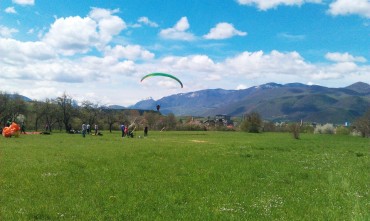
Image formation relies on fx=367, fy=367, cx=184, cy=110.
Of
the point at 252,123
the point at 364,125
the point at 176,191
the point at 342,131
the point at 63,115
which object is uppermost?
the point at 63,115

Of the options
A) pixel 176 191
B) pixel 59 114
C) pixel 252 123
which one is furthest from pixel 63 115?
pixel 176 191

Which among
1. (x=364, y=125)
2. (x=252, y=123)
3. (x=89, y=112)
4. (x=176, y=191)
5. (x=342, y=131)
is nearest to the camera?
(x=176, y=191)

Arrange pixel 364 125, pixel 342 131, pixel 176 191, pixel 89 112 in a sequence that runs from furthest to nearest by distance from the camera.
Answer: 1. pixel 89 112
2. pixel 342 131
3. pixel 364 125
4. pixel 176 191

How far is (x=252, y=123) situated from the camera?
467 feet

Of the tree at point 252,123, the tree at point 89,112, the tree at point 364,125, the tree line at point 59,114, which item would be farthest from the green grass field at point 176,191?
the tree at point 252,123

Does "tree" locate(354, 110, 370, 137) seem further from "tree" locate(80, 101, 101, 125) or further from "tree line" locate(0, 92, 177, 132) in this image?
"tree" locate(80, 101, 101, 125)

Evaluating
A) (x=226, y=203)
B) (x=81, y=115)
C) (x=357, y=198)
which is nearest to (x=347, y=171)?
(x=357, y=198)

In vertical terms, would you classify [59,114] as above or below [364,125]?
above

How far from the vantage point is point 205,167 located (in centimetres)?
2672

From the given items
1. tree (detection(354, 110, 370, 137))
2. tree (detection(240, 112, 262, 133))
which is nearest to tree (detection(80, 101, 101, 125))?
tree (detection(240, 112, 262, 133))

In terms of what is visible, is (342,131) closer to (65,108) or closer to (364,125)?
(364,125)

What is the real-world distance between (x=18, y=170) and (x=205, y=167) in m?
12.5

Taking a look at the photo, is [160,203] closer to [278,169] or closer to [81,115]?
[278,169]

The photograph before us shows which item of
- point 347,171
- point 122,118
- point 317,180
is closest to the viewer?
point 317,180
